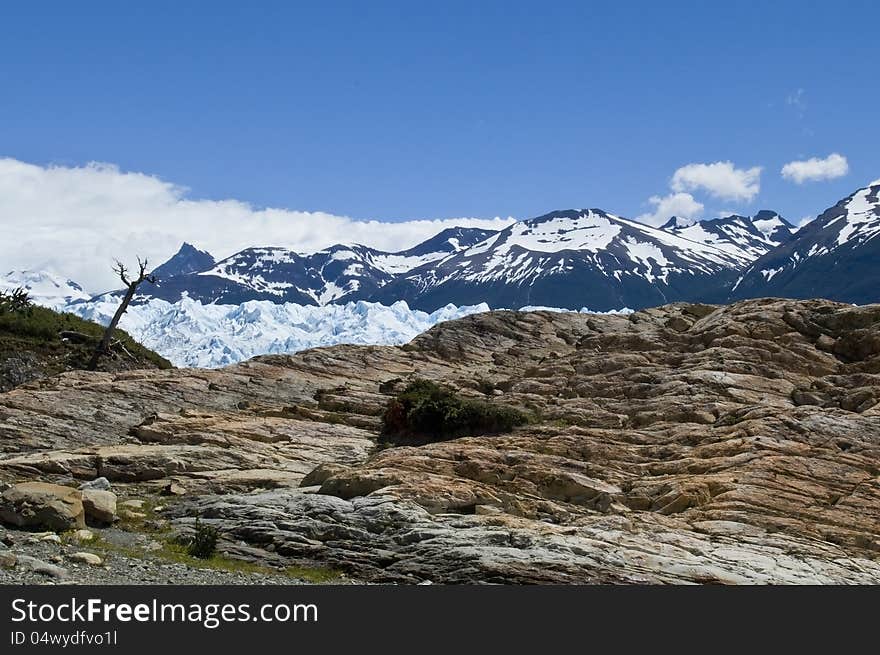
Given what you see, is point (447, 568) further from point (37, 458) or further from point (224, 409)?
point (224, 409)

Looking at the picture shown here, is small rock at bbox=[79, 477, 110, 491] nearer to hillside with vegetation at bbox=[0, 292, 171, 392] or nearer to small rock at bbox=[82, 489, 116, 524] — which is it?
small rock at bbox=[82, 489, 116, 524]

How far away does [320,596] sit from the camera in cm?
1928

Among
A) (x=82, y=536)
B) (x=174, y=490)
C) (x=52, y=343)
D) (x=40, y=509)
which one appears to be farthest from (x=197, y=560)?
(x=52, y=343)

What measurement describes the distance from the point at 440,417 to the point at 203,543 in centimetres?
1796

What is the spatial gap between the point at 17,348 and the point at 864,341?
52.4m

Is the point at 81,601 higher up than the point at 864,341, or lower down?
lower down

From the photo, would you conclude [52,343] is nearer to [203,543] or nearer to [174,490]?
[174,490]

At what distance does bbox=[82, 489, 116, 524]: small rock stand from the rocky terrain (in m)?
0.12

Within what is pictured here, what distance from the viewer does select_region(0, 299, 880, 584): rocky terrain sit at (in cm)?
2366

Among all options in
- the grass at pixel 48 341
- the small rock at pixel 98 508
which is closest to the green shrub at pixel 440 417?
the small rock at pixel 98 508

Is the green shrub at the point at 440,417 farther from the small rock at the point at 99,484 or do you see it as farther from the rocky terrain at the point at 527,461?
the small rock at the point at 99,484

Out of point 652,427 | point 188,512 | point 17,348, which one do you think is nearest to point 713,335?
point 652,427

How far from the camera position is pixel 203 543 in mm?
23250

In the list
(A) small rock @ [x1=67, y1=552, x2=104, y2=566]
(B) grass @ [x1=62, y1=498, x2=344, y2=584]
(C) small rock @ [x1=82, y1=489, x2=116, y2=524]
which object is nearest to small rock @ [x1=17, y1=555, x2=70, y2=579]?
(A) small rock @ [x1=67, y1=552, x2=104, y2=566]
